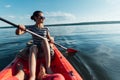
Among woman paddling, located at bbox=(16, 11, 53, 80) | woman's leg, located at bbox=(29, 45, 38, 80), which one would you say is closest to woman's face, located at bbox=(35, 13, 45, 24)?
woman paddling, located at bbox=(16, 11, 53, 80)

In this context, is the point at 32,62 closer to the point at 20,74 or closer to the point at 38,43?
the point at 20,74

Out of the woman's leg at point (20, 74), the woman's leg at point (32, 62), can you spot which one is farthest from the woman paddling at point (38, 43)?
the woman's leg at point (20, 74)

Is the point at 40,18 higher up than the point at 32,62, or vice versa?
the point at 40,18

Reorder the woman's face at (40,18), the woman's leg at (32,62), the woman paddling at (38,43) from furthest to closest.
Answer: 1. the woman's face at (40,18)
2. the woman paddling at (38,43)
3. the woman's leg at (32,62)

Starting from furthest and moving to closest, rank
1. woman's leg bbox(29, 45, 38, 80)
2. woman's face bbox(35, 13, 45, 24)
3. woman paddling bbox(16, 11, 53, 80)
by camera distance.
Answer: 1. woman's face bbox(35, 13, 45, 24)
2. woman paddling bbox(16, 11, 53, 80)
3. woman's leg bbox(29, 45, 38, 80)

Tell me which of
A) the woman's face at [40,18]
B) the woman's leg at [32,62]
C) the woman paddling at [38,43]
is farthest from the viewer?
Answer: the woman's face at [40,18]

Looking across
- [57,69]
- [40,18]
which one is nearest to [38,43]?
[40,18]

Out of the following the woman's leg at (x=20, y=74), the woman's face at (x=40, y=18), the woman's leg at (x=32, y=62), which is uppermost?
the woman's face at (x=40, y=18)

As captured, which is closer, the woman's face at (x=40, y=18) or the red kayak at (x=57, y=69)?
the red kayak at (x=57, y=69)

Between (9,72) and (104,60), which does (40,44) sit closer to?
(9,72)

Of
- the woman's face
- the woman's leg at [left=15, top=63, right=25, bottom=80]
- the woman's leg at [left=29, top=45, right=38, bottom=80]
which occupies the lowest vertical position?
the woman's leg at [left=15, top=63, right=25, bottom=80]

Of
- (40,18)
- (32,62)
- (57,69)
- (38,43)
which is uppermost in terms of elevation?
(40,18)

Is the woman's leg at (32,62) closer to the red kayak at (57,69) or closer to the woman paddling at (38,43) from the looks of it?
the woman paddling at (38,43)

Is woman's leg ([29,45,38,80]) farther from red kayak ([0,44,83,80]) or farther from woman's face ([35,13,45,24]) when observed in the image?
woman's face ([35,13,45,24])
